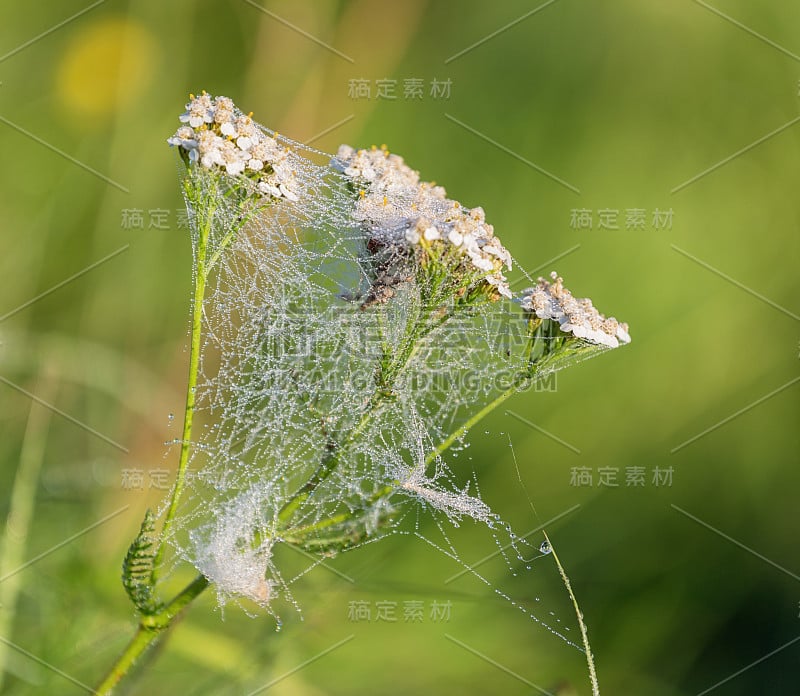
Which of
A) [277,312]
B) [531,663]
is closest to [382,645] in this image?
[531,663]

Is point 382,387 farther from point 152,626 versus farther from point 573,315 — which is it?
point 152,626

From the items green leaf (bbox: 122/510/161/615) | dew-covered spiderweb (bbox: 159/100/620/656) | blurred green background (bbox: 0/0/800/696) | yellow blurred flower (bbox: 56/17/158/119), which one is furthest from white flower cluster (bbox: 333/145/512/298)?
yellow blurred flower (bbox: 56/17/158/119)

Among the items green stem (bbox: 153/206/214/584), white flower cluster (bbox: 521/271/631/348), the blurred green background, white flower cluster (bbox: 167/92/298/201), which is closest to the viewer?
green stem (bbox: 153/206/214/584)

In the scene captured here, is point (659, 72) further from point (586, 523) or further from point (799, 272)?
point (586, 523)

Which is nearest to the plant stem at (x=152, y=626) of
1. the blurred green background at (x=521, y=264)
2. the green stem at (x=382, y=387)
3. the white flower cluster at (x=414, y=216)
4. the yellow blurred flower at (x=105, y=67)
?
the green stem at (x=382, y=387)

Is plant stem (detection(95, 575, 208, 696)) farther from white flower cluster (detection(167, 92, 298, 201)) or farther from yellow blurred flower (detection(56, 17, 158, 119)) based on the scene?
yellow blurred flower (detection(56, 17, 158, 119))

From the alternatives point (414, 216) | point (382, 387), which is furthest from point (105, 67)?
point (382, 387)
